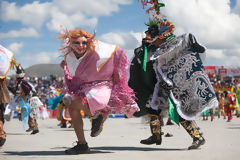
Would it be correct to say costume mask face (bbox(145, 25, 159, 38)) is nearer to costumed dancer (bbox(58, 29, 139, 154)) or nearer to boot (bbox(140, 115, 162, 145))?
costumed dancer (bbox(58, 29, 139, 154))

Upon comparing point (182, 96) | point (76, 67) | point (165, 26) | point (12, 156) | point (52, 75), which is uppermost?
point (52, 75)

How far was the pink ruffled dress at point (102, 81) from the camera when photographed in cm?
485

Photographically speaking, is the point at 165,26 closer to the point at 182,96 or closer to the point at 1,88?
the point at 182,96

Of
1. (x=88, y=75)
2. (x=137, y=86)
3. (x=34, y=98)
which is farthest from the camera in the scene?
(x=34, y=98)

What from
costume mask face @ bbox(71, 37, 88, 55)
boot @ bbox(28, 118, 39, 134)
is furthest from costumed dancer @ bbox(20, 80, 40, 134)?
costume mask face @ bbox(71, 37, 88, 55)

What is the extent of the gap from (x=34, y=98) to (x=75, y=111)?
5.53 metres

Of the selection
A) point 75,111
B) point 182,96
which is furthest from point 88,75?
point 182,96

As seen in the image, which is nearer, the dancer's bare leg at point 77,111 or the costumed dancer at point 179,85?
the dancer's bare leg at point 77,111

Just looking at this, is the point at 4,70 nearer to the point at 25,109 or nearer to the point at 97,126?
the point at 97,126

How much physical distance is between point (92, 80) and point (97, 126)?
756 mm

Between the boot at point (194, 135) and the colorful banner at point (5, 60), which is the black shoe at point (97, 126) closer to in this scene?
the boot at point (194, 135)

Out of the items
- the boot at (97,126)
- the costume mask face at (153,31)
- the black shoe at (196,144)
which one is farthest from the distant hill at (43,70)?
the black shoe at (196,144)

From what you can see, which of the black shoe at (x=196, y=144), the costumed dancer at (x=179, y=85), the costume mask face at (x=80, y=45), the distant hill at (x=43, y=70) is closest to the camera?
the costume mask face at (x=80, y=45)

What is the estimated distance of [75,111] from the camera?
4859mm
